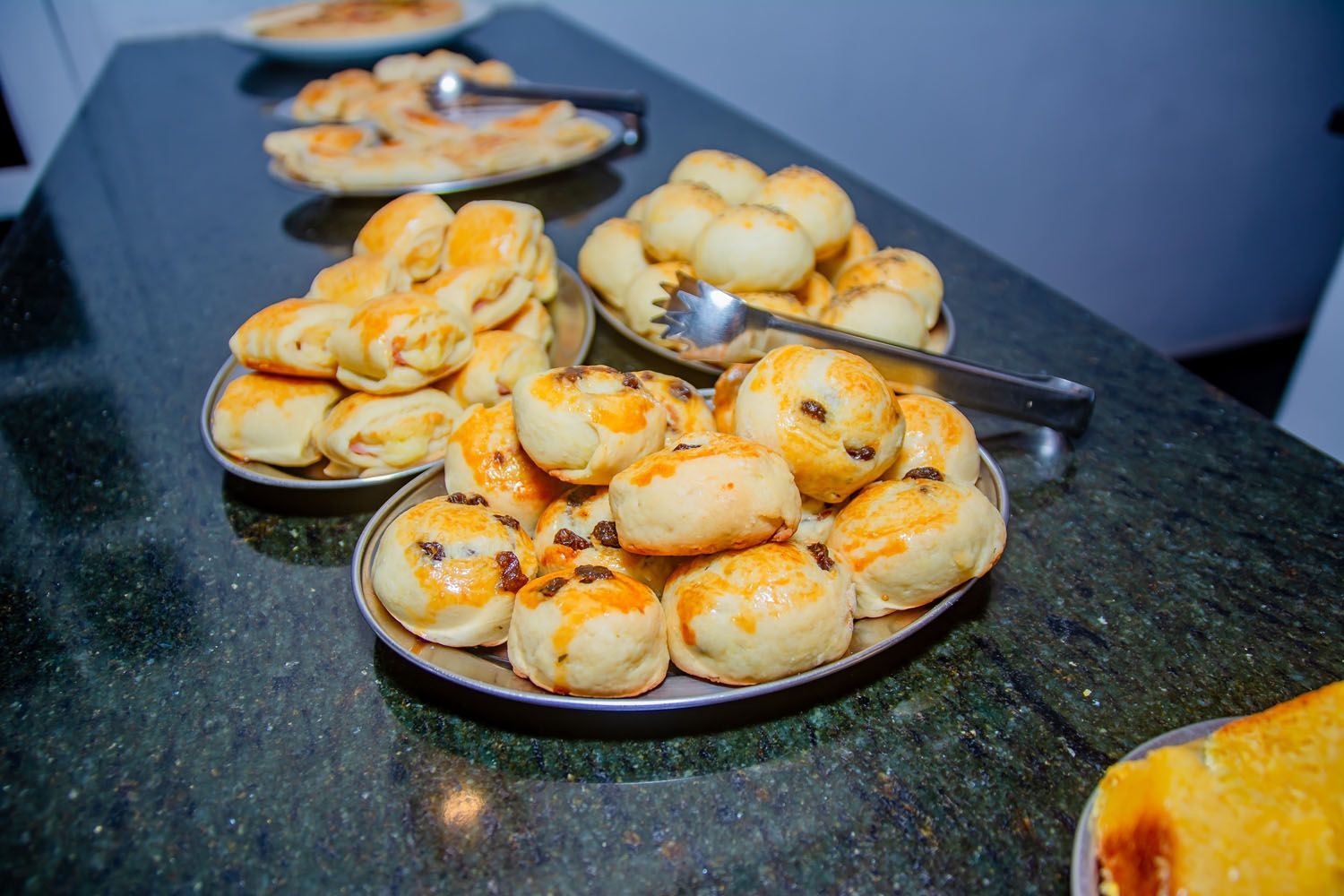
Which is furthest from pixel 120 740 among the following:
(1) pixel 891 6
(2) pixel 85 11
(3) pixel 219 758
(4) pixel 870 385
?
(1) pixel 891 6

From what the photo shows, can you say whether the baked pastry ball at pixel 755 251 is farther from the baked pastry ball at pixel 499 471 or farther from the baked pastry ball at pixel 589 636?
the baked pastry ball at pixel 589 636

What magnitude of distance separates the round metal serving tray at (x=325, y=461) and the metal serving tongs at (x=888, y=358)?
142mm

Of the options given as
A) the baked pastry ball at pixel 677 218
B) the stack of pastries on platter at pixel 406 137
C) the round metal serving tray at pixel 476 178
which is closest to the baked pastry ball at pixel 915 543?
the baked pastry ball at pixel 677 218

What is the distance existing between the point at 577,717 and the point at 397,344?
1.42 feet

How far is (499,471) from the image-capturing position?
2.59 feet

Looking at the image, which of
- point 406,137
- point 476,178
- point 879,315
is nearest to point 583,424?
point 879,315

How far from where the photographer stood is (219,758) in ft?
2.17

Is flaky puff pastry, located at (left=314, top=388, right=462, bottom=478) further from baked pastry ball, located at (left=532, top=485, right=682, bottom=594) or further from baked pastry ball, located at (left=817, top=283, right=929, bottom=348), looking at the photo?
baked pastry ball, located at (left=817, top=283, right=929, bottom=348)

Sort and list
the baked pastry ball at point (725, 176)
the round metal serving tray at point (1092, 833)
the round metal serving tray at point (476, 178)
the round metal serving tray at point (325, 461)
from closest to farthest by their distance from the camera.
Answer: the round metal serving tray at point (1092, 833), the round metal serving tray at point (325, 461), the baked pastry ball at point (725, 176), the round metal serving tray at point (476, 178)

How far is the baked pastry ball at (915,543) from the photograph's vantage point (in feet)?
2.20

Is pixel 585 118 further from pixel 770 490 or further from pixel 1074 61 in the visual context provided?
pixel 1074 61

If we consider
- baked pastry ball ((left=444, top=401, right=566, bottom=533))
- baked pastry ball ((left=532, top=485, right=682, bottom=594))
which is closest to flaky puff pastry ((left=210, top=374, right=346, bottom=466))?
baked pastry ball ((left=444, top=401, right=566, bottom=533))

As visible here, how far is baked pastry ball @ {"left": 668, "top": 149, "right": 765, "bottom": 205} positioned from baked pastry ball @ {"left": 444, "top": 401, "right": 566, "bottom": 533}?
567 millimetres

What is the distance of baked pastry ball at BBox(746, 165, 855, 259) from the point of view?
1.09m
